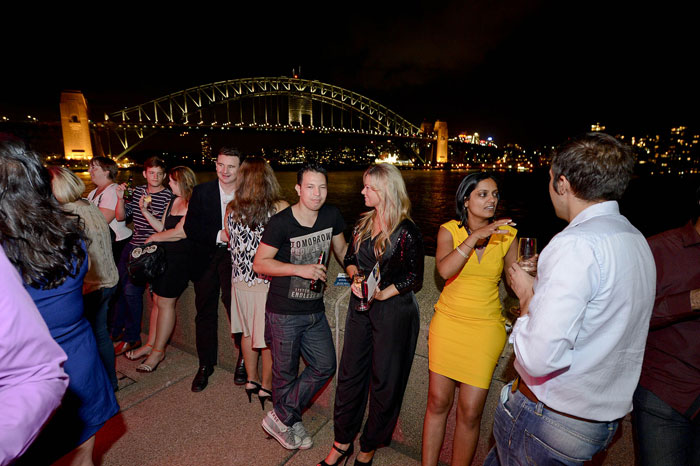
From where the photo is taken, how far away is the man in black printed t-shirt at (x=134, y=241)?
10.5 ft

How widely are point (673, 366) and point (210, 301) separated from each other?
274 centimetres

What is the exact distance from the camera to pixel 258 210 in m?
2.29

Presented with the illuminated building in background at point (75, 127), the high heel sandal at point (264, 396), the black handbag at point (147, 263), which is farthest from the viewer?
the illuminated building in background at point (75, 127)

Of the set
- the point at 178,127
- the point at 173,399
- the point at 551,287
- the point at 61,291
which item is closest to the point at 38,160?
the point at 61,291

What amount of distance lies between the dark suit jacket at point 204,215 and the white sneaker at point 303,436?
1433 millimetres

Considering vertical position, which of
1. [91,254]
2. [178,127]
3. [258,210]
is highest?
[178,127]

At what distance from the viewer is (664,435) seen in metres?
1.36

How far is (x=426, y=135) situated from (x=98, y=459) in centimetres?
6613

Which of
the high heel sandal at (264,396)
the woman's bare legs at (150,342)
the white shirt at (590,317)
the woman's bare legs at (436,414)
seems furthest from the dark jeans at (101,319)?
the white shirt at (590,317)

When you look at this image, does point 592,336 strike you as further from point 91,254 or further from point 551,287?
point 91,254

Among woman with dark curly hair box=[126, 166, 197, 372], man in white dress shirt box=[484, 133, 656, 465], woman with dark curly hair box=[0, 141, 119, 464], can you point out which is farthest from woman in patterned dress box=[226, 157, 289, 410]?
man in white dress shirt box=[484, 133, 656, 465]

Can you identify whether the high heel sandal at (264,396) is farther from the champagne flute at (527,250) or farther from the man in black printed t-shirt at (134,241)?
the champagne flute at (527,250)

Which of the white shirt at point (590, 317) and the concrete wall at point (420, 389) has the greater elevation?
the white shirt at point (590, 317)

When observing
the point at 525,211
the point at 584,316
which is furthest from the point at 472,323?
the point at 525,211
